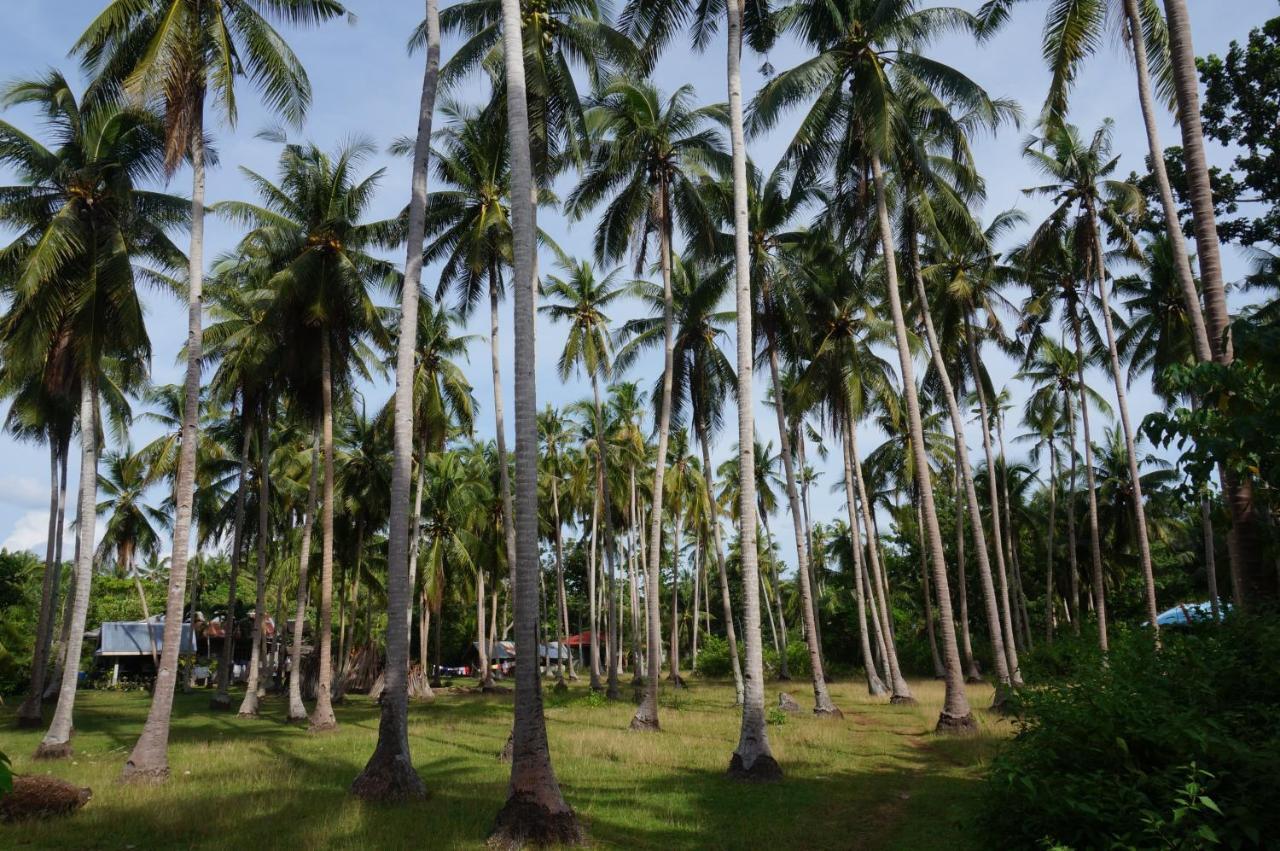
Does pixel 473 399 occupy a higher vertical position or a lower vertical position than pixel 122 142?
lower

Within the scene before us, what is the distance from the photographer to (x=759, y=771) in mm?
12672

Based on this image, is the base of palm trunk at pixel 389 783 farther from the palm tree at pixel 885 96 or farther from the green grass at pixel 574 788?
the palm tree at pixel 885 96

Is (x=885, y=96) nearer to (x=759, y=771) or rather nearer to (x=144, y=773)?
(x=759, y=771)

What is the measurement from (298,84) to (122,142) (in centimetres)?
463

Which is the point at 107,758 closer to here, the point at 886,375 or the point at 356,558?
the point at 356,558

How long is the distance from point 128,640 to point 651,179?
4146 centimetres

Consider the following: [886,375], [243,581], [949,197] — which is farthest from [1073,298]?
[243,581]

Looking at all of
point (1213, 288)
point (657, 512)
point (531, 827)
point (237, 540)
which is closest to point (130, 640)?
point (237, 540)

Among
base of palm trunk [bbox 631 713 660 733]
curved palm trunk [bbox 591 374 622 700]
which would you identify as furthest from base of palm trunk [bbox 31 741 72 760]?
curved palm trunk [bbox 591 374 622 700]

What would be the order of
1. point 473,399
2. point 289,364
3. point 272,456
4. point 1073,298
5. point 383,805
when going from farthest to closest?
1. point 272,456
2. point 473,399
3. point 1073,298
4. point 289,364
5. point 383,805

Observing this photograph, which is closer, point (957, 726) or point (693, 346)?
point (957, 726)

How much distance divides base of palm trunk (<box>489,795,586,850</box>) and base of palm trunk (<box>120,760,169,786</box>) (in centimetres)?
742

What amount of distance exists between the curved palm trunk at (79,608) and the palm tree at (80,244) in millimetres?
22

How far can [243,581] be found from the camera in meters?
59.0
